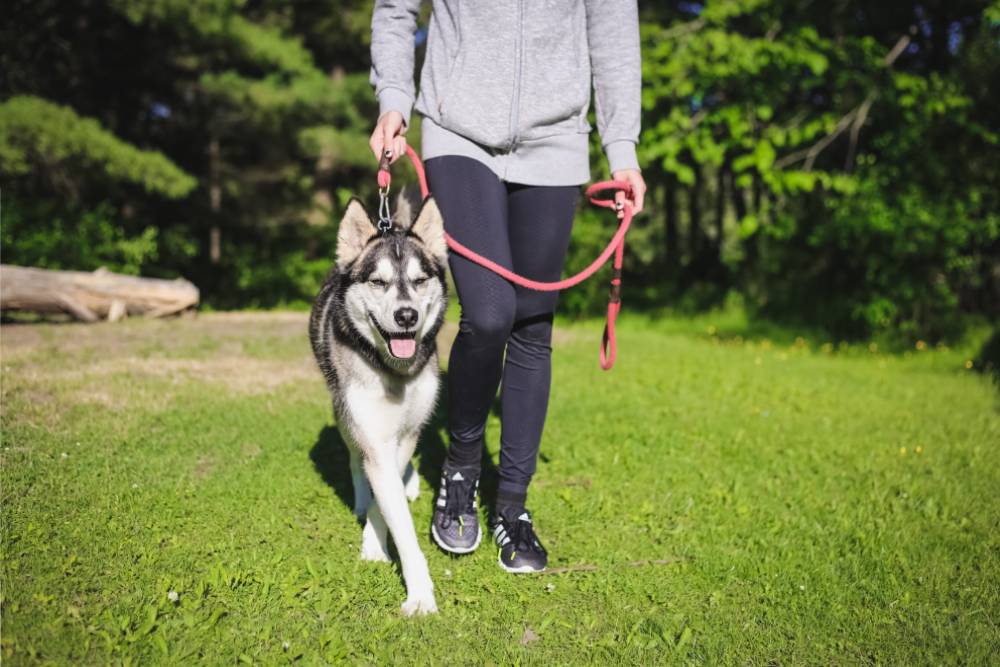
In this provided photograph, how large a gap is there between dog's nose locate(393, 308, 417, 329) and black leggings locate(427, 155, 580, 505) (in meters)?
0.19

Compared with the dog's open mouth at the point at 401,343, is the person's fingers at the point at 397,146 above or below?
above

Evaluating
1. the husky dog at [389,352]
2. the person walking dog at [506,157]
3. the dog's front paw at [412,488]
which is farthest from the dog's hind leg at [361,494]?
the person walking dog at [506,157]

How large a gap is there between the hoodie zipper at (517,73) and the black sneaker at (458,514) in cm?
125

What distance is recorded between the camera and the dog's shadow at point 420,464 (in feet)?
11.0

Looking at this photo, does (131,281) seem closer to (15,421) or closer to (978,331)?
(15,421)

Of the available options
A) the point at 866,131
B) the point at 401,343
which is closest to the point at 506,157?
the point at 401,343

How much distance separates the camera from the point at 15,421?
12.1 feet

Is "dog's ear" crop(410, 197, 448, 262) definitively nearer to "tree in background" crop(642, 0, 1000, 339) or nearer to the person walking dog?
the person walking dog

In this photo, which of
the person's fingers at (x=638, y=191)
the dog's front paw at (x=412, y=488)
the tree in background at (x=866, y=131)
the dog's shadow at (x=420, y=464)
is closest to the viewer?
the person's fingers at (x=638, y=191)

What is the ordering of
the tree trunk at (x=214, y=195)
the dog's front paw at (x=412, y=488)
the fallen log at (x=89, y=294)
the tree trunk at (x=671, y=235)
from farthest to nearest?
the tree trunk at (x=671, y=235), the tree trunk at (x=214, y=195), the fallen log at (x=89, y=294), the dog's front paw at (x=412, y=488)

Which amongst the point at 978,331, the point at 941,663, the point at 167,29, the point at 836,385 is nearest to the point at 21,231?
the point at 167,29

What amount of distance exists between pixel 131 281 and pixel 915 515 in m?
8.05

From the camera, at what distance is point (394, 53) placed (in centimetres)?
258

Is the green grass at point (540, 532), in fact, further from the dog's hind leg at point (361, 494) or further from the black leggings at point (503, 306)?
the black leggings at point (503, 306)
